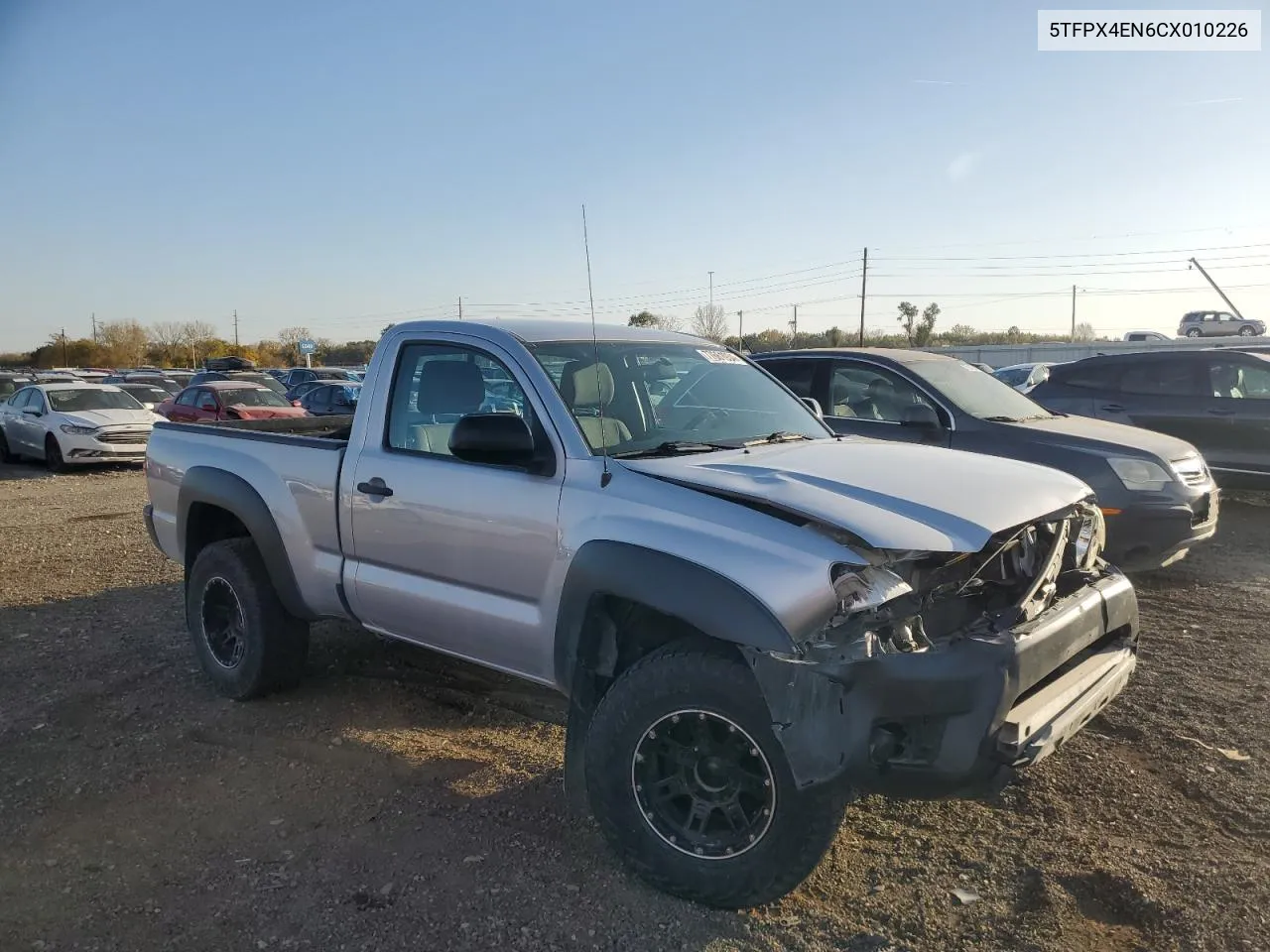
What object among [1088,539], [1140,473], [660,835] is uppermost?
[1088,539]

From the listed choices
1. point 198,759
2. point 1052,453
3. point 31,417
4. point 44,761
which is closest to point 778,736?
point 198,759

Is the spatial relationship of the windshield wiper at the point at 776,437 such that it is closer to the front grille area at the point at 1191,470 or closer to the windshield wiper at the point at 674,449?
the windshield wiper at the point at 674,449

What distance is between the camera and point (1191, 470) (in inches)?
268

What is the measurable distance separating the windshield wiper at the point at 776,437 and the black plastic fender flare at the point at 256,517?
92.4 inches

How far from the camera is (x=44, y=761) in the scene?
4.22 m

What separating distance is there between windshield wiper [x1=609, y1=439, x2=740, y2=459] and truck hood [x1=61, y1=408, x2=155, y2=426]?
15351 millimetres

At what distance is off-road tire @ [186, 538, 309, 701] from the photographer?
4.77 m

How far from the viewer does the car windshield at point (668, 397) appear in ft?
12.3

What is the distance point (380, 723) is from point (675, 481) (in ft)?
7.77

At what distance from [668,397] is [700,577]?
4.77ft

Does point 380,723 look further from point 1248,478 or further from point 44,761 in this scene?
point 1248,478

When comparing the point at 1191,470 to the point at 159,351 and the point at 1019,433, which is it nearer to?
the point at 1019,433

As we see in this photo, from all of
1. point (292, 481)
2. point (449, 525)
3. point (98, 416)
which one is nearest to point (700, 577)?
point (449, 525)

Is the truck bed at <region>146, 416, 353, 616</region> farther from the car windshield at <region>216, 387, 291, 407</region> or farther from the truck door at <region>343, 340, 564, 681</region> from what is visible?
the car windshield at <region>216, 387, 291, 407</region>
